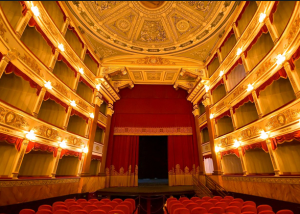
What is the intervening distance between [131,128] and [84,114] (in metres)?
4.31

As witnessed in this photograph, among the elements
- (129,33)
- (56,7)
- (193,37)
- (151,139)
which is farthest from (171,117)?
(56,7)

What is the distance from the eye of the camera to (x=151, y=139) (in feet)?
57.1

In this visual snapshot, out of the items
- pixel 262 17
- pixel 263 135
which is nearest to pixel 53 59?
pixel 262 17

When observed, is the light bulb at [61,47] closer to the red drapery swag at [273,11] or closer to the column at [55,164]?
the column at [55,164]

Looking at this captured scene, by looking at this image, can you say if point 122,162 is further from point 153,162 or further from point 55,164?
point 55,164

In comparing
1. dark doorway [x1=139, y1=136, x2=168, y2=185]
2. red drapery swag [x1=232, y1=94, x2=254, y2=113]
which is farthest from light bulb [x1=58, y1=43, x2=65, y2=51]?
dark doorway [x1=139, y1=136, x2=168, y2=185]

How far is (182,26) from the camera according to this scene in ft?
35.4

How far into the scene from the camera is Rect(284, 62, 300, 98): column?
5260 millimetres

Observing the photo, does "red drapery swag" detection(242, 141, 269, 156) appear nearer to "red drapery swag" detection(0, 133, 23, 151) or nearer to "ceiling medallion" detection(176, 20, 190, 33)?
"ceiling medallion" detection(176, 20, 190, 33)

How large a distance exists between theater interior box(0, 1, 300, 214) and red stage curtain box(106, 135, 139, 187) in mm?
81

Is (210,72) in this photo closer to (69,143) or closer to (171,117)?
(171,117)

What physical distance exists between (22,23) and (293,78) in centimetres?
1050

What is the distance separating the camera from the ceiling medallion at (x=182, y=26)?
34.6ft

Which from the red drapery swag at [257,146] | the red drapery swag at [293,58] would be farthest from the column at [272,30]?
the red drapery swag at [257,146]
